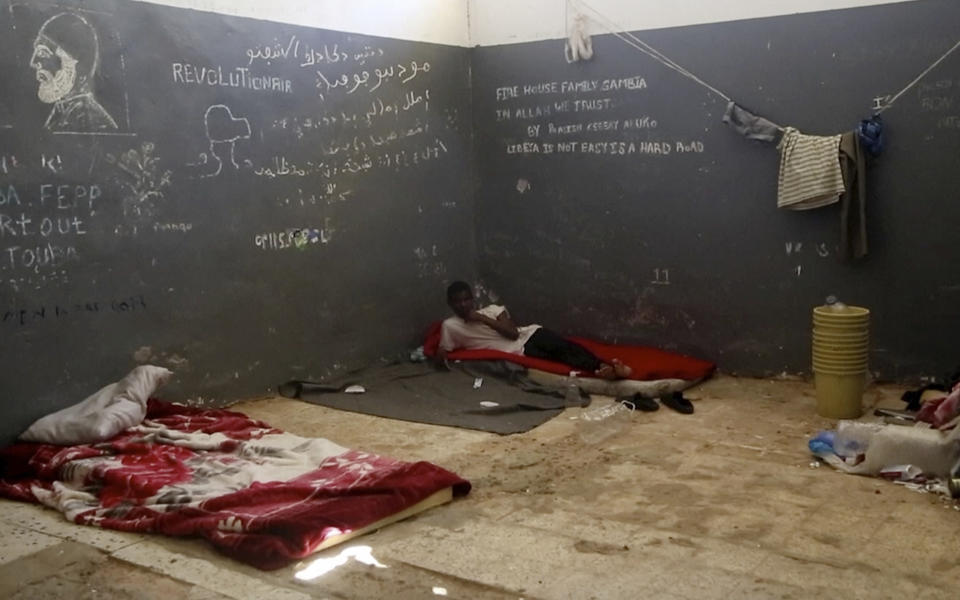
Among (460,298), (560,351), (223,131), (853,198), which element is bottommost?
(560,351)

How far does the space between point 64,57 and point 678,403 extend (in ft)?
11.9

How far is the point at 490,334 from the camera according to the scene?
6281 millimetres

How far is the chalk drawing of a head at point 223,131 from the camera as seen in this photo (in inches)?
205

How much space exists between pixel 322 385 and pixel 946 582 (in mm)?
3628

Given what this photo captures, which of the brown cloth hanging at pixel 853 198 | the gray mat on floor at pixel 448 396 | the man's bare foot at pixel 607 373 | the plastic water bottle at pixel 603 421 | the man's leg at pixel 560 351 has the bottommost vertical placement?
the plastic water bottle at pixel 603 421

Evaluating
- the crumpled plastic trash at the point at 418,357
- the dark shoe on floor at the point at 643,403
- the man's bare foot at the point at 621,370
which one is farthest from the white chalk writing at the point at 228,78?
the dark shoe on floor at the point at 643,403

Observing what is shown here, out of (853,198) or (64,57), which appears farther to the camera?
(853,198)

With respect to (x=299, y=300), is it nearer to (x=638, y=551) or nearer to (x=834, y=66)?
(x=638, y=551)

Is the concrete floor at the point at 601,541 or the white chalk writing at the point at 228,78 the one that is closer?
the concrete floor at the point at 601,541

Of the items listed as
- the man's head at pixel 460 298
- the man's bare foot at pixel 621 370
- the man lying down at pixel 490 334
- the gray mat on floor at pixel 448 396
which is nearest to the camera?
the gray mat on floor at pixel 448 396

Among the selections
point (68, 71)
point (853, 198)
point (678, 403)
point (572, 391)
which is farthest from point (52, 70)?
point (853, 198)

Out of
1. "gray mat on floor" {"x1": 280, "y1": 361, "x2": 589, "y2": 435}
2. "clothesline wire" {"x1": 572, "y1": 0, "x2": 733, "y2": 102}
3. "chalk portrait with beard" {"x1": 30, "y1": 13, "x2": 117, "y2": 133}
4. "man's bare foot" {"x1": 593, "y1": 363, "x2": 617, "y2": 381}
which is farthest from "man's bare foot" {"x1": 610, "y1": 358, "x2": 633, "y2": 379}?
"chalk portrait with beard" {"x1": 30, "y1": 13, "x2": 117, "y2": 133}

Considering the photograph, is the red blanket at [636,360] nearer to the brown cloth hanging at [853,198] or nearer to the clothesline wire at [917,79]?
the brown cloth hanging at [853,198]

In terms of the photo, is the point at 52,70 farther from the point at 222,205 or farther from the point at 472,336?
the point at 472,336
